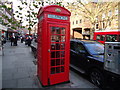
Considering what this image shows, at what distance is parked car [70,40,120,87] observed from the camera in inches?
124

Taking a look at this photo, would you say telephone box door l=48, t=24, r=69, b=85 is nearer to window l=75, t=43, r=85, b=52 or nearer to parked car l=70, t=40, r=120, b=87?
parked car l=70, t=40, r=120, b=87

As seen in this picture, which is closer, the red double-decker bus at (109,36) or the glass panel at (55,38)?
the glass panel at (55,38)

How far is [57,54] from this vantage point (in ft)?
10.6

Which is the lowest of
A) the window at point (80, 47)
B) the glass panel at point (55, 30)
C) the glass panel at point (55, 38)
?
the window at point (80, 47)

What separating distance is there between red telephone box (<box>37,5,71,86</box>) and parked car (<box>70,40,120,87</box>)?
0.98m

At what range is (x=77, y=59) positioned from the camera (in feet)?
14.7

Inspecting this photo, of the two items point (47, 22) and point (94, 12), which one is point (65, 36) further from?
point (94, 12)

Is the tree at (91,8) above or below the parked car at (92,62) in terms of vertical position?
above

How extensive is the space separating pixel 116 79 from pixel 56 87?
180 centimetres

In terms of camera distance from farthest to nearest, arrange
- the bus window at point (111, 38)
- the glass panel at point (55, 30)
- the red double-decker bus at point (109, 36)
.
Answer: the bus window at point (111, 38) < the red double-decker bus at point (109, 36) < the glass panel at point (55, 30)

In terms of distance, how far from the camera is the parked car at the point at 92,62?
10.3ft

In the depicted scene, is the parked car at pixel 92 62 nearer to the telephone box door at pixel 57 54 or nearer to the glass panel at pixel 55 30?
the telephone box door at pixel 57 54

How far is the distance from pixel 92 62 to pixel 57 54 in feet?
4.44

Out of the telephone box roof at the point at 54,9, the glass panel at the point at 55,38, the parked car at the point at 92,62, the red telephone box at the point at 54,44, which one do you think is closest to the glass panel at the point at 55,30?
the red telephone box at the point at 54,44
